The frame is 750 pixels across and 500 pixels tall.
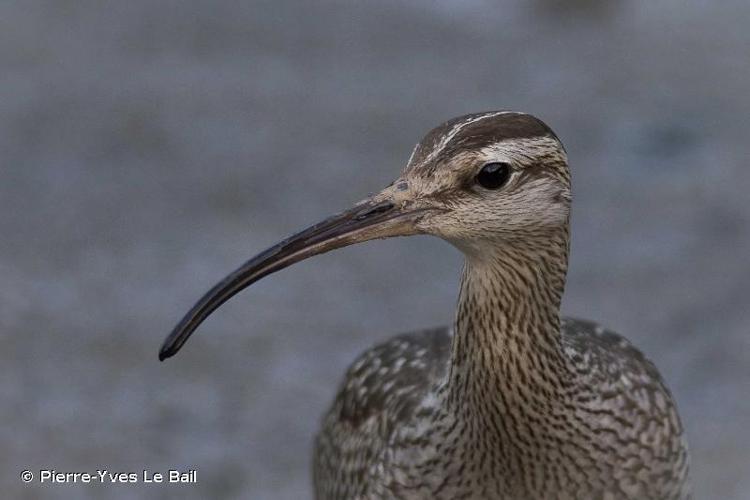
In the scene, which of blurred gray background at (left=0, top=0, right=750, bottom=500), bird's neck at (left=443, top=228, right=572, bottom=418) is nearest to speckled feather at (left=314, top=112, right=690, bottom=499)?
bird's neck at (left=443, top=228, right=572, bottom=418)

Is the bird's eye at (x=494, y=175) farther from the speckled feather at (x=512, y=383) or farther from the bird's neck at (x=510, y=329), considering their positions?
the bird's neck at (x=510, y=329)

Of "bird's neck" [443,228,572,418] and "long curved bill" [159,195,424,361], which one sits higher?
"long curved bill" [159,195,424,361]

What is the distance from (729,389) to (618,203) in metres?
1.60

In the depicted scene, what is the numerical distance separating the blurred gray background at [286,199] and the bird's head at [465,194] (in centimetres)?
292

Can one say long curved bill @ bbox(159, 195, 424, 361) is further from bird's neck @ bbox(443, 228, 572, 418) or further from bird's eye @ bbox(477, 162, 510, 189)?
bird's neck @ bbox(443, 228, 572, 418)

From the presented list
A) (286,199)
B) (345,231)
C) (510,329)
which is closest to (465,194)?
(345,231)

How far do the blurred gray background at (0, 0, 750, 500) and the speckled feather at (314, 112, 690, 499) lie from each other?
1.92 m

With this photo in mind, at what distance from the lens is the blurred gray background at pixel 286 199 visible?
769 cm

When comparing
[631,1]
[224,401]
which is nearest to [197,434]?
[224,401]

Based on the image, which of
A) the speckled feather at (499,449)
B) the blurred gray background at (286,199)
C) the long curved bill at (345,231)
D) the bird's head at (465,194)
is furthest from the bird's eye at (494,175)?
the blurred gray background at (286,199)

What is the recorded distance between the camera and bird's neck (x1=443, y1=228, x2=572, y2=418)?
4836 millimetres

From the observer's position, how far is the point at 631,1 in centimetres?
1045

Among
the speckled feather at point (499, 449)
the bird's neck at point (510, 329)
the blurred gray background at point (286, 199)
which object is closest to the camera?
the bird's neck at point (510, 329)

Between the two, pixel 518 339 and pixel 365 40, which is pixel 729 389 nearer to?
pixel 518 339
